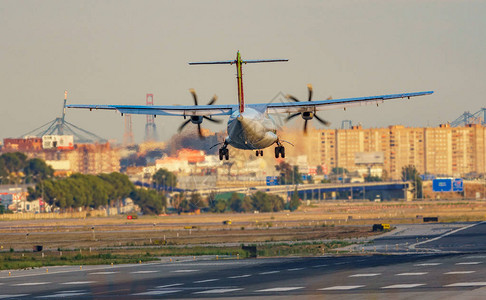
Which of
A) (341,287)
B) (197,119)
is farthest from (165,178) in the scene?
(341,287)

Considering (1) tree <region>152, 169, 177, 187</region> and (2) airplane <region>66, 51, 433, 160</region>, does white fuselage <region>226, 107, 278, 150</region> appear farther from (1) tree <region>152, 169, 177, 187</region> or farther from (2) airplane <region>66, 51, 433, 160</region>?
(1) tree <region>152, 169, 177, 187</region>

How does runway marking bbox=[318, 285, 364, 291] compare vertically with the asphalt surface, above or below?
above

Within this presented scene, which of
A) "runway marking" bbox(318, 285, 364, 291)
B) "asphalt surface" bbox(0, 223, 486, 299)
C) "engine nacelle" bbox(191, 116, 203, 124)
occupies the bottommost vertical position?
"asphalt surface" bbox(0, 223, 486, 299)

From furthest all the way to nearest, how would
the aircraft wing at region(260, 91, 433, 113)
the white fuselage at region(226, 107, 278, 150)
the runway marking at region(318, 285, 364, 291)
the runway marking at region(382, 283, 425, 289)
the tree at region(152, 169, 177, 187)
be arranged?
the tree at region(152, 169, 177, 187)
the aircraft wing at region(260, 91, 433, 113)
the white fuselage at region(226, 107, 278, 150)
the runway marking at region(318, 285, 364, 291)
the runway marking at region(382, 283, 425, 289)

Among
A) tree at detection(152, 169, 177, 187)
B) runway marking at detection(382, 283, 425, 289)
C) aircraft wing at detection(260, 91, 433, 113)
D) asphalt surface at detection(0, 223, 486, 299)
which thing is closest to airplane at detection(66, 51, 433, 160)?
aircraft wing at detection(260, 91, 433, 113)

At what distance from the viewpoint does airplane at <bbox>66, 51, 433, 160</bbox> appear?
61.2 m

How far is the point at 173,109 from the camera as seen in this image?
229ft

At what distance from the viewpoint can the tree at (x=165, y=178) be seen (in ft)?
510

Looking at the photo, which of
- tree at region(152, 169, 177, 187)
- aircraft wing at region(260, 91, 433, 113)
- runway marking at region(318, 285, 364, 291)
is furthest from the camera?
tree at region(152, 169, 177, 187)

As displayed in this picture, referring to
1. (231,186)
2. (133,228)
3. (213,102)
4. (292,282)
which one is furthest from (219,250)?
(231,186)

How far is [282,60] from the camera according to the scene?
61.1 metres

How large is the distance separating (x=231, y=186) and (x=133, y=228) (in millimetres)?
24358

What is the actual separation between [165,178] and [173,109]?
339ft

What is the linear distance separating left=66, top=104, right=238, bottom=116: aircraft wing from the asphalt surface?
529 inches
